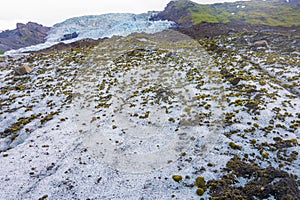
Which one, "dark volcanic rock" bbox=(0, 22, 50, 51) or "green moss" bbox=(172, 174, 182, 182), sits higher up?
"dark volcanic rock" bbox=(0, 22, 50, 51)

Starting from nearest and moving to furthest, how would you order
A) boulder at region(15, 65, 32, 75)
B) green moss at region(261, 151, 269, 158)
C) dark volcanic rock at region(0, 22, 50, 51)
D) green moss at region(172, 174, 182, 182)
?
green moss at region(172, 174, 182, 182) → green moss at region(261, 151, 269, 158) → boulder at region(15, 65, 32, 75) → dark volcanic rock at region(0, 22, 50, 51)

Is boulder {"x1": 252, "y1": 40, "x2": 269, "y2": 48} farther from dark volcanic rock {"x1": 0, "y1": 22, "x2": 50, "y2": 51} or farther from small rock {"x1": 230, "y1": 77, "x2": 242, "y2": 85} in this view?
dark volcanic rock {"x1": 0, "y1": 22, "x2": 50, "y2": 51}

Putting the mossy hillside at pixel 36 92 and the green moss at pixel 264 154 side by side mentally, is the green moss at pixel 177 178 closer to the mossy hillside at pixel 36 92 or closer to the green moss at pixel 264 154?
the green moss at pixel 264 154

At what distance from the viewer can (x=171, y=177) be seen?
16.2m

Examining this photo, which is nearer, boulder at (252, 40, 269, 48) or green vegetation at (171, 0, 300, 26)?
boulder at (252, 40, 269, 48)

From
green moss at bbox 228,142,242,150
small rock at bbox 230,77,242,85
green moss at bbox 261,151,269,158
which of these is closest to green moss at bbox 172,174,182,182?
green moss at bbox 228,142,242,150

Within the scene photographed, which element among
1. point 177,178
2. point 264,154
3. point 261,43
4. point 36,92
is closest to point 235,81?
point 264,154

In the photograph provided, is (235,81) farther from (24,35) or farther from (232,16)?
(24,35)

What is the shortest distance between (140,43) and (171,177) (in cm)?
5039

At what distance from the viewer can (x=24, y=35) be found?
129m

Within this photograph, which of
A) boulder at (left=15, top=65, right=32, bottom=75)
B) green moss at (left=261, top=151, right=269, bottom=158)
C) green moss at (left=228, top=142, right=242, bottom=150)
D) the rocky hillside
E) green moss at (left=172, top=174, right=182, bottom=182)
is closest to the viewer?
green moss at (left=172, top=174, right=182, bottom=182)

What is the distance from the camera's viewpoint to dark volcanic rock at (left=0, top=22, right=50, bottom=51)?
112444 millimetres

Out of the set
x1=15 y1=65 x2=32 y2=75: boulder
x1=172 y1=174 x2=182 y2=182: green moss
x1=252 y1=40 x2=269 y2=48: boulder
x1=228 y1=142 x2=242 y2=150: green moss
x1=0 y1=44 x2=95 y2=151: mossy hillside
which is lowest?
x1=172 y1=174 x2=182 y2=182: green moss

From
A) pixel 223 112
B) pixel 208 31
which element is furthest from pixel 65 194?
pixel 208 31
